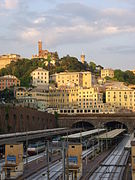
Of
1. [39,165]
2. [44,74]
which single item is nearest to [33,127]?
[39,165]

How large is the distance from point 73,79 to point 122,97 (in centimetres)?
3034

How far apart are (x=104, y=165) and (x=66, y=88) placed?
116 metres

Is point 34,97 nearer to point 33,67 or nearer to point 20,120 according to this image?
point 33,67

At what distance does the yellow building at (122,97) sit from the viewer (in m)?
151

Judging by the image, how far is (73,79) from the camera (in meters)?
Result: 174

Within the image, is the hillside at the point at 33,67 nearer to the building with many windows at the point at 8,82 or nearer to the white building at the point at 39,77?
the white building at the point at 39,77

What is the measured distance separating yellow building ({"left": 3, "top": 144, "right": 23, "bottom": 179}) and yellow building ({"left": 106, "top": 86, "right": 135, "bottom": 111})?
118 meters

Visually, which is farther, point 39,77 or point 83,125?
point 39,77

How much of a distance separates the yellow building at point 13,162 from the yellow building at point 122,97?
118192 mm

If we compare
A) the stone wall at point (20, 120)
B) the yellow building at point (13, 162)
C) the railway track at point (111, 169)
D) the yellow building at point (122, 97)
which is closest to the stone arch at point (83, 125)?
the stone wall at point (20, 120)

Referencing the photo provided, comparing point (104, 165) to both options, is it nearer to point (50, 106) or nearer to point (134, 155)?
point (134, 155)

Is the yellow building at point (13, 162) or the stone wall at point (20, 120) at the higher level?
the stone wall at point (20, 120)

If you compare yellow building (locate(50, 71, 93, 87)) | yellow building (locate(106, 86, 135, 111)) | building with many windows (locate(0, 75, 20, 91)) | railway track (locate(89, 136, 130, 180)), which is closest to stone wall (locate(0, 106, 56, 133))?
railway track (locate(89, 136, 130, 180))

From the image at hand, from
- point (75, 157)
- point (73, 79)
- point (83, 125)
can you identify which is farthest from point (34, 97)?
point (75, 157)
